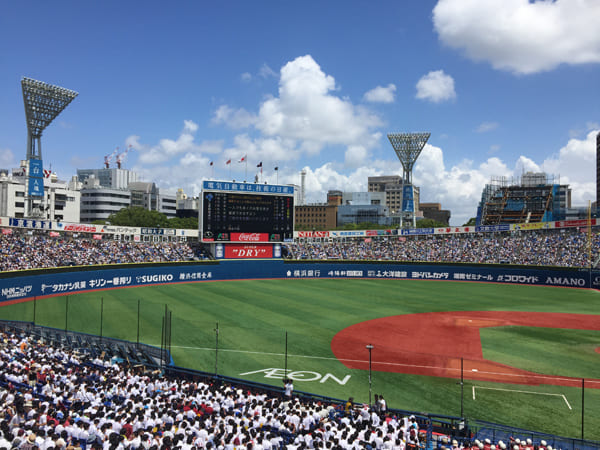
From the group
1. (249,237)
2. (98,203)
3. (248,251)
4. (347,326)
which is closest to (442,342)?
(347,326)

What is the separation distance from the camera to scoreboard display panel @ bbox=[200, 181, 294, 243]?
57.4 m

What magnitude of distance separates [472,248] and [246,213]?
36.7 meters

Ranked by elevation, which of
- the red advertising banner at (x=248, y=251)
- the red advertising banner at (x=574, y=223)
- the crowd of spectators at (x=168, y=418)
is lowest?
the crowd of spectators at (x=168, y=418)

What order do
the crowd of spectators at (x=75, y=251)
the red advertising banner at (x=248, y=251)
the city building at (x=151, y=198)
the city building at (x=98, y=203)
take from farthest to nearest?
the city building at (x=151, y=198), the city building at (x=98, y=203), the red advertising banner at (x=248, y=251), the crowd of spectators at (x=75, y=251)

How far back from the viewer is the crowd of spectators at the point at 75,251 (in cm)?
4550

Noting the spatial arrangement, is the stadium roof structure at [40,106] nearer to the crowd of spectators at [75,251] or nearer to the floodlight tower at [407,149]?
the crowd of spectators at [75,251]

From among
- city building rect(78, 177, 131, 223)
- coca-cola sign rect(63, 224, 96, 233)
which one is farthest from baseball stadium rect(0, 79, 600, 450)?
city building rect(78, 177, 131, 223)

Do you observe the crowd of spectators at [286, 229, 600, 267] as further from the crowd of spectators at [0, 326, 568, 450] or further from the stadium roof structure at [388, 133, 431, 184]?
the crowd of spectators at [0, 326, 568, 450]

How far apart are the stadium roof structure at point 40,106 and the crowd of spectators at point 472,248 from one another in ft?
134

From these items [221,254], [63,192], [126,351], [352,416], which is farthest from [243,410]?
[63,192]

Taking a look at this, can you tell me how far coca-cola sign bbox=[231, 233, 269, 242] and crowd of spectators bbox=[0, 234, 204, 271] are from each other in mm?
6965

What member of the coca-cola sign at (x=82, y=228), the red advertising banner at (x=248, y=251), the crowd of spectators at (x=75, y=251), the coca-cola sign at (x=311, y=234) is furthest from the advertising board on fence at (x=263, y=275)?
the coca-cola sign at (x=82, y=228)

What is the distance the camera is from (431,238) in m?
75.0

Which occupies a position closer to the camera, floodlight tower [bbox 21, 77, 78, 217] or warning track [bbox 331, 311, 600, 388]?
warning track [bbox 331, 311, 600, 388]
